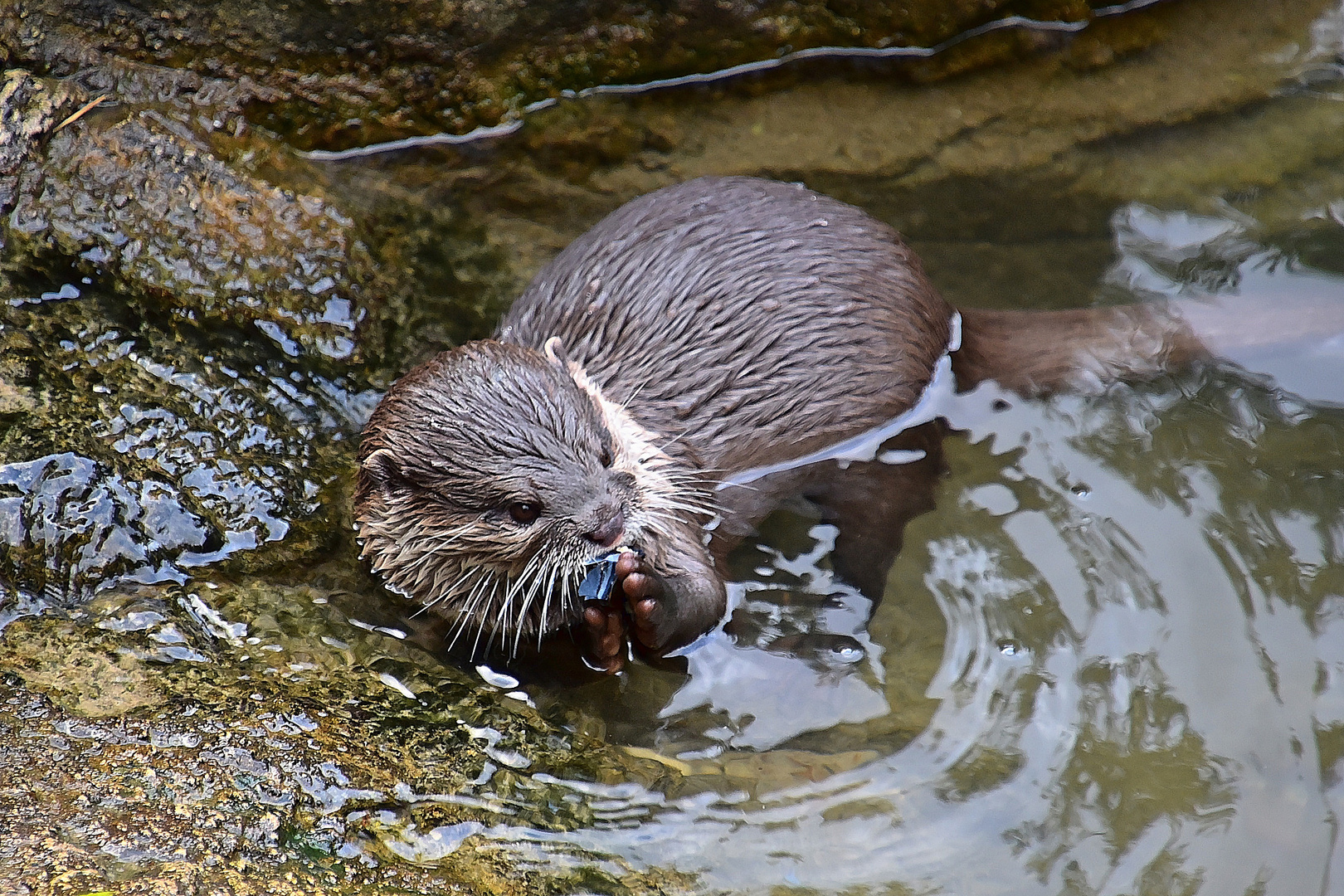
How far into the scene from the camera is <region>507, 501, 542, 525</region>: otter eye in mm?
2348

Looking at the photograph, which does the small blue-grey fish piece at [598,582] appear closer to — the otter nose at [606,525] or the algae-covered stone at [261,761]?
the otter nose at [606,525]

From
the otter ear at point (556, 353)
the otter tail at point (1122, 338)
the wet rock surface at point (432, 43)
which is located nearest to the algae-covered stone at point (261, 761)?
the otter ear at point (556, 353)

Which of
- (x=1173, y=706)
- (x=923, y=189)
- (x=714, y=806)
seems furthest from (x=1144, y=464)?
(x=714, y=806)

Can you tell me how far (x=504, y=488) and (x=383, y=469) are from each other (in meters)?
0.31

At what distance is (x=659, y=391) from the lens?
105 inches

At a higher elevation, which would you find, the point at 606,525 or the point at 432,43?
the point at 432,43

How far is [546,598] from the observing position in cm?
233

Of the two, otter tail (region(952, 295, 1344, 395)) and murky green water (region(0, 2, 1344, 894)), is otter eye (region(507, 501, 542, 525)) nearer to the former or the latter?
murky green water (region(0, 2, 1344, 894))

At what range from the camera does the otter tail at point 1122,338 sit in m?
2.79

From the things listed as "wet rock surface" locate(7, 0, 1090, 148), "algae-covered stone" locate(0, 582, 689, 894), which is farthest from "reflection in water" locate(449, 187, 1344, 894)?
"wet rock surface" locate(7, 0, 1090, 148)

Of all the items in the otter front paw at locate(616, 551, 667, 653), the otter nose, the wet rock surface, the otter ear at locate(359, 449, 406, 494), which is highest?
the wet rock surface

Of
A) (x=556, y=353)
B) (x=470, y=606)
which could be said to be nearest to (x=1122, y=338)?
(x=556, y=353)

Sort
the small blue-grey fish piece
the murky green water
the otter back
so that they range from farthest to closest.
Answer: the otter back
the small blue-grey fish piece
the murky green water

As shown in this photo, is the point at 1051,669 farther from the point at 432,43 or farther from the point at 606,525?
the point at 432,43
